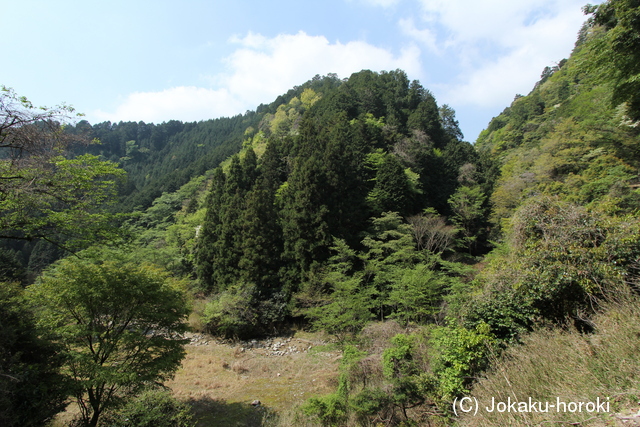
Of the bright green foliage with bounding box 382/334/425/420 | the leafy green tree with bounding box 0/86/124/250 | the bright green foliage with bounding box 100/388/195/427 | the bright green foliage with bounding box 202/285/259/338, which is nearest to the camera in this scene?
the leafy green tree with bounding box 0/86/124/250

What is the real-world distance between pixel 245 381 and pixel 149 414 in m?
Result: 6.06

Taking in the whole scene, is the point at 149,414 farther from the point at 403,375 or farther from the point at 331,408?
the point at 403,375

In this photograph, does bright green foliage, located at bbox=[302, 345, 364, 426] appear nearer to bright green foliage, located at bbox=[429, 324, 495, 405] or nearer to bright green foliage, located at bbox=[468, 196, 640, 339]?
bright green foliage, located at bbox=[429, 324, 495, 405]

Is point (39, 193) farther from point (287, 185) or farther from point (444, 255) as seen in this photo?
point (444, 255)

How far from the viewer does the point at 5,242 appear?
117 feet

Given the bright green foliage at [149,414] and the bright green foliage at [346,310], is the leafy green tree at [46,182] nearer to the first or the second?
the bright green foliage at [149,414]

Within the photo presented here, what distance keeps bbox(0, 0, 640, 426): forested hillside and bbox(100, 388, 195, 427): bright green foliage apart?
3.5 inches

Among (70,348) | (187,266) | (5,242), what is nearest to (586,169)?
(70,348)

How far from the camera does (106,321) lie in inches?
320

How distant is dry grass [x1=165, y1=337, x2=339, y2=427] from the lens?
1028 centimetres

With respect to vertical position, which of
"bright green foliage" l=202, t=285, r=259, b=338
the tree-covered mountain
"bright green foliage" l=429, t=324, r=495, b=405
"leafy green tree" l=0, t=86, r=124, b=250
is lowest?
"bright green foliage" l=202, t=285, r=259, b=338

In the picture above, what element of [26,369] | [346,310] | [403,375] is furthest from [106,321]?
[346,310]

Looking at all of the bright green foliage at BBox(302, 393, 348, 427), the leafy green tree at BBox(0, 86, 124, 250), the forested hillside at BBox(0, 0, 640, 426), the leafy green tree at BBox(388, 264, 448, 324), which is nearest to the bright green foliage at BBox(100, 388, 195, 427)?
the forested hillside at BBox(0, 0, 640, 426)

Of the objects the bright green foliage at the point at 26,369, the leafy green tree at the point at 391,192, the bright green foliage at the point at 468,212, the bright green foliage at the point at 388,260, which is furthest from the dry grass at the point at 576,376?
the bright green foliage at the point at 468,212
